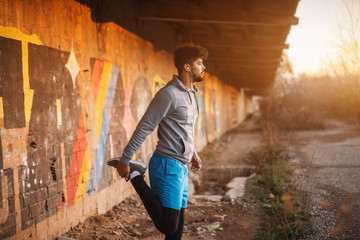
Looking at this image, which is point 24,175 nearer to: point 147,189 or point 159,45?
point 147,189

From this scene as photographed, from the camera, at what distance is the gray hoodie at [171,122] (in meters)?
2.46

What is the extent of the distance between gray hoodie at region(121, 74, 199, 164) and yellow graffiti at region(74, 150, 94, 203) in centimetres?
173

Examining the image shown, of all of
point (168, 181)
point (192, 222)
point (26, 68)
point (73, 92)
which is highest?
point (26, 68)

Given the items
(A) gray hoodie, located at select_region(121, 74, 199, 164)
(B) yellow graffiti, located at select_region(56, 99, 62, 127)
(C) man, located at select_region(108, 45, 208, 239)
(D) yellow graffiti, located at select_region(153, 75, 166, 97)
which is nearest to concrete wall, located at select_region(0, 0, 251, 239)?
(B) yellow graffiti, located at select_region(56, 99, 62, 127)

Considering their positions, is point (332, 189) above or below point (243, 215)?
above

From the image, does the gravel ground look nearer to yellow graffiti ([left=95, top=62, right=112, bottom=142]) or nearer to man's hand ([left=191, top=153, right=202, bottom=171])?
man's hand ([left=191, top=153, right=202, bottom=171])

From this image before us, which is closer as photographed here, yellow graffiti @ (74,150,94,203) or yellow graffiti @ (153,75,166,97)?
yellow graffiti @ (74,150,94,203)

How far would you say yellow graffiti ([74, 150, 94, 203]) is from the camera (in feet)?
12.7

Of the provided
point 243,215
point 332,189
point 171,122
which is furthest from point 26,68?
point 332,189

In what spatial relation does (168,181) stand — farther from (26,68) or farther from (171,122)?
(26,68)

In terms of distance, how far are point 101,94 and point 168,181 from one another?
2.35 m

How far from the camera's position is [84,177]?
3.98 meters

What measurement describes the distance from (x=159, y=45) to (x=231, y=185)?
3458mm

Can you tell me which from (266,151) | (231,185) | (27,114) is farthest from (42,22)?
(266,151)
